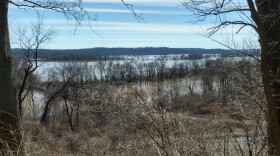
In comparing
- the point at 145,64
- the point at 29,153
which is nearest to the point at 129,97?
the point at 29,153

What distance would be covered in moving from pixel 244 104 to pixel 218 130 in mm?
1156

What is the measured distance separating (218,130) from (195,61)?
130 metres

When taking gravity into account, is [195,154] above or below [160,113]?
below

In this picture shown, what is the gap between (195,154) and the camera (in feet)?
23.0

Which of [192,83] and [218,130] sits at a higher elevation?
[218,130]

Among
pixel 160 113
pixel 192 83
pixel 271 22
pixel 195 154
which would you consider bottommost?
pixel 192 83

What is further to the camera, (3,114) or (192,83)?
(192,83)

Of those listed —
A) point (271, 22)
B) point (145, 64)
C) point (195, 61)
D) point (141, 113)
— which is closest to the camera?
point (141, 113)

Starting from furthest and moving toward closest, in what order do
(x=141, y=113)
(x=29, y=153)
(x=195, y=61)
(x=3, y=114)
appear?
(x=195, y=61) < (x=141, y=113) < (x=3, y=114) < (x=29, y=153)

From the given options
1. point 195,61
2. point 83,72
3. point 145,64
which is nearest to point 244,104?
point 83,72

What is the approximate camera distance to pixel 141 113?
26.9 feet

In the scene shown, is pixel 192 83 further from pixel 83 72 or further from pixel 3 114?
pixel 3 114

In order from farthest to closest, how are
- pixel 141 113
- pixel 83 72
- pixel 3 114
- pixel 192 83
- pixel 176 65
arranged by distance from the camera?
pixel 176 65 < pixel 192 83 < pixel 83 72 < pixel 141 113 < pixel 3 114

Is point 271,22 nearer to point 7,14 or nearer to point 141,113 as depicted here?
point 141,113
